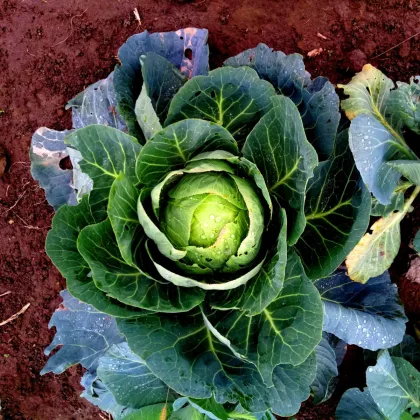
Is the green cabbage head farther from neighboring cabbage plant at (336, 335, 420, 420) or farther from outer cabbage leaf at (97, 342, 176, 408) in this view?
neighboring cabbage plant at (336, 335, 420, 420)

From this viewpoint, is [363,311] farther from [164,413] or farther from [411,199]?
[164,413]

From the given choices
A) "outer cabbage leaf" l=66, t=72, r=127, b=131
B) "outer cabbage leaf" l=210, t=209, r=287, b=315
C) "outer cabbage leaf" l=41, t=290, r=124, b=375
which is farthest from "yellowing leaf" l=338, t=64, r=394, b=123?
"outer cabbage leaf" l=41, t=290, r=124, b=375

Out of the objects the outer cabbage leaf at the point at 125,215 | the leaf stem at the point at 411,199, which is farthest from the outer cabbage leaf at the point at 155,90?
the leaf stem at the point at 411,199

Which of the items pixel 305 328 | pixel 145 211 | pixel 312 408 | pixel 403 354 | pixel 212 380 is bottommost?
pixel 312 408

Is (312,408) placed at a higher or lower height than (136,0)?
lower

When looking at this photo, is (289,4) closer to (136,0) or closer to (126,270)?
(136,0)

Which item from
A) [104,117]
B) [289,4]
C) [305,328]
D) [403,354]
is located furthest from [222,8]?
[403,354]
